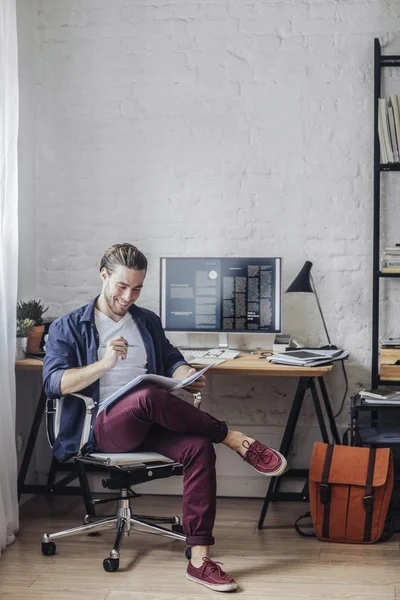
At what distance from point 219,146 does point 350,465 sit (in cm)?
165

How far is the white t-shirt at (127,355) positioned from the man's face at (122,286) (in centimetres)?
8

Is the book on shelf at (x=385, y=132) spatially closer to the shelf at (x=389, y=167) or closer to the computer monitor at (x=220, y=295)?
the shelf at (x=389, y=167)

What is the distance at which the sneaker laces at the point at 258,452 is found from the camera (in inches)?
126

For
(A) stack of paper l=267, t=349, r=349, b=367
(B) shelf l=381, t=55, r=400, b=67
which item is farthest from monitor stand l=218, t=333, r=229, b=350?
(B) shelf l=381, t=55, r=400, b=67

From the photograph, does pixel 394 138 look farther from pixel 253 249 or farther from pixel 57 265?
pixel 57 265

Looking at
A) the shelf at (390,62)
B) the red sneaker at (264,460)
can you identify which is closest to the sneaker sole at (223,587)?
the red sneaker at (264,460)

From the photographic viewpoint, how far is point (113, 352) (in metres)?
3.17

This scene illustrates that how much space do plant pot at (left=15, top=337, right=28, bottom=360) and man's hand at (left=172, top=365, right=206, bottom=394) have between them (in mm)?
Answer: 741

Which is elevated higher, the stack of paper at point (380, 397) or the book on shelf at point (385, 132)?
the book on shelf at point (385, 132)

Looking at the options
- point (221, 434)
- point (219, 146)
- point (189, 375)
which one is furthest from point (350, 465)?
point (219, 146)

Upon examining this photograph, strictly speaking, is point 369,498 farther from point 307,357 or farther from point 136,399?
point 136,399

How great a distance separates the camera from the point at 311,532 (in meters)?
3.62

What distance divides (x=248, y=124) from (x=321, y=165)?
404 mm

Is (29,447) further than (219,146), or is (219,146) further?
(219,146)
